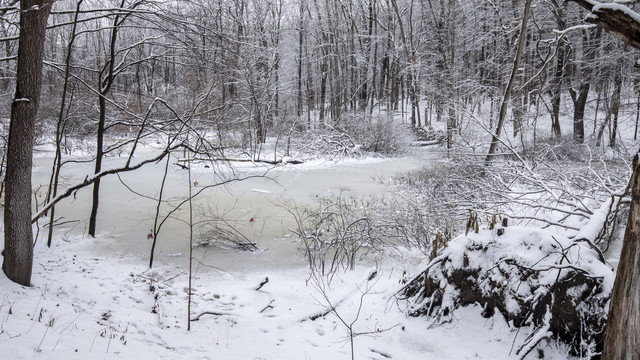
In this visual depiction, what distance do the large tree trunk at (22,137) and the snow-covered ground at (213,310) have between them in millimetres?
321

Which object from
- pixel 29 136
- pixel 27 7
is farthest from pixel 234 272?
pixel 27 7

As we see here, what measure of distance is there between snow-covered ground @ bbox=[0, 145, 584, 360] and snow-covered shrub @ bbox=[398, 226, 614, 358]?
0.48 feet

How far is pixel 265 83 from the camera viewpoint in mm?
21078

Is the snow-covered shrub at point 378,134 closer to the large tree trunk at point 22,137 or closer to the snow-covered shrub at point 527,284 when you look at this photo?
the snow-covered shrub at point 527,284

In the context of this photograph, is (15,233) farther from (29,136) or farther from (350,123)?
(350,123)

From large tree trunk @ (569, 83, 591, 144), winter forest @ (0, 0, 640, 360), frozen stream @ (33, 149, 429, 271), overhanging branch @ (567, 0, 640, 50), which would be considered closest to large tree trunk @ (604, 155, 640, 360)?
winter forest @ (0, 0, 640, 360)

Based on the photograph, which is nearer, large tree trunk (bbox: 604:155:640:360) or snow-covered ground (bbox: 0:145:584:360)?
large tree trunk (bbox: 604:155:640:360)

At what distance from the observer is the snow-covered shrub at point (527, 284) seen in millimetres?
3607

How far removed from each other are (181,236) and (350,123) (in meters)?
14.5

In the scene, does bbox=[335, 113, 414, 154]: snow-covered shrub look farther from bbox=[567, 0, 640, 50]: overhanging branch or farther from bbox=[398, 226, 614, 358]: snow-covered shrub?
bbox=[567, 0, 640, 50]: overhanging branch

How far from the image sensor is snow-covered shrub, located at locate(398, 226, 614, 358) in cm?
361

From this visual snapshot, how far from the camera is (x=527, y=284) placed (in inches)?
158

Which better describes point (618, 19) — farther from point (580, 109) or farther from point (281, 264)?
point (580, 109)

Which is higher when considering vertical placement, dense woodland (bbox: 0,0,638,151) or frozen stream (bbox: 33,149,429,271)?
dense woodland (bbox: 0,0,638,151)
